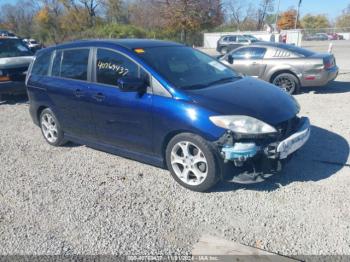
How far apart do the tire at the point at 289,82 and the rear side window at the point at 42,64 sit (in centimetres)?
610

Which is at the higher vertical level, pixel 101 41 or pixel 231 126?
pixel 101 41

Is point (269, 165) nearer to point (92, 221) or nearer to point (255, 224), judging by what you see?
point (255, 224)

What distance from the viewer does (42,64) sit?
5809mm

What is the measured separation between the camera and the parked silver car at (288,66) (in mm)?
8953

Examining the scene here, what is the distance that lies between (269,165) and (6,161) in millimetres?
4073

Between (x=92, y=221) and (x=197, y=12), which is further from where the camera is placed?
(x=197, y=12)

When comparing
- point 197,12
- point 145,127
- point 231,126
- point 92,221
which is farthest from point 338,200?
point 197,12

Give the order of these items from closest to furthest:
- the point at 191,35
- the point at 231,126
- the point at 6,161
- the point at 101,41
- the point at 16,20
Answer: the point at 231,126 < the point at 101,41 < the point at 6,161 < the point at 191,35 < the point at 16,20

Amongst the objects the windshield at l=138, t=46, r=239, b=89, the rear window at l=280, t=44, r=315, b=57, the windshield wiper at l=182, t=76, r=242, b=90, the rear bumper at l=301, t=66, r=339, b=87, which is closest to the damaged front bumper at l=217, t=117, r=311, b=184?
the windshield wiper at l=182, t=76, r=242, b=90

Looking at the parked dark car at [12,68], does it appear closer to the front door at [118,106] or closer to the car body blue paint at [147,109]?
the car body blue paint at [147,109]

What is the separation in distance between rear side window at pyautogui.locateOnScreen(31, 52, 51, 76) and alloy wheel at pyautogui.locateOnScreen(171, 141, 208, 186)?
2.92 m

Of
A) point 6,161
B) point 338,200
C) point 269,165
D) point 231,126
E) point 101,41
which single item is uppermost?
point 101,41

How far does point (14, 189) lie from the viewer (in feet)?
14.7

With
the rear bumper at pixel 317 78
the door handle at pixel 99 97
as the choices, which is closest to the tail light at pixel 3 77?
the door handle at pixel 99 97
